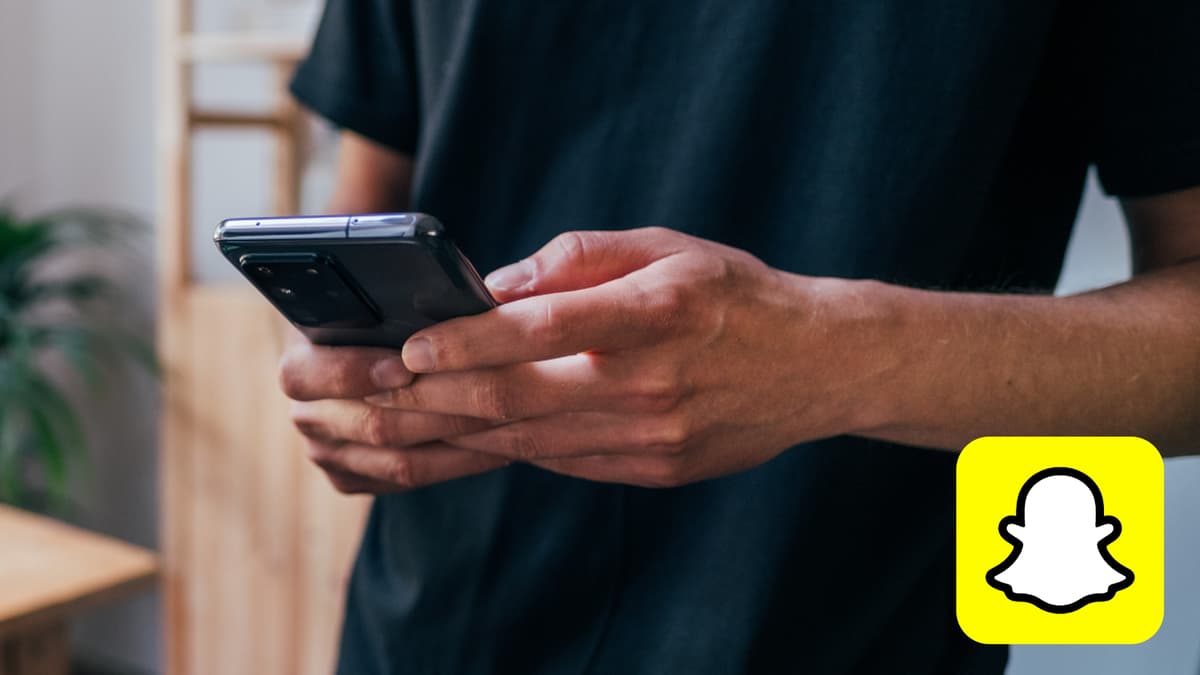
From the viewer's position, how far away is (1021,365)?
1.29ft

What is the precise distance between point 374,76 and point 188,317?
101cm

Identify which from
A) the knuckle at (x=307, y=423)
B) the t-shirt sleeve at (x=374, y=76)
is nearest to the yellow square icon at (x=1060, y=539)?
the knuckle at (x=307, y=423)

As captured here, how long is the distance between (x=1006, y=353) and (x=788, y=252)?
12cm

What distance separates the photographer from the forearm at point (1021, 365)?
1.25ft

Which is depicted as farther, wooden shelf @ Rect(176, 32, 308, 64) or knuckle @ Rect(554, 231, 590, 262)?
wooden shelf @ Rect(176, 32, 308, 64)

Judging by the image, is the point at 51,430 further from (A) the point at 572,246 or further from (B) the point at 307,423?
(A) the point at 572,246

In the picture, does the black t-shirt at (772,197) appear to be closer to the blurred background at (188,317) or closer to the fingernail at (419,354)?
the fingernail at (419,354)

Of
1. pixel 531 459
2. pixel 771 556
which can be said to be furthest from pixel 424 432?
pixel 771 556

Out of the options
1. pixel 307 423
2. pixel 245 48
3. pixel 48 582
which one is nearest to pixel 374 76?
pixel 307 423

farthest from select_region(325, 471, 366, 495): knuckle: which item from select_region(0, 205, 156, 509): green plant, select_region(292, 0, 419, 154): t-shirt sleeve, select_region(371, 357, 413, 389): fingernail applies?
select_region(0, 205, 156, 509): green plant

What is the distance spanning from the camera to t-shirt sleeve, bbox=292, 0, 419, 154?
2.03 feet

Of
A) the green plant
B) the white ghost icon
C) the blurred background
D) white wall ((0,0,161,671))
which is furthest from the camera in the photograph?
white wall ((0,0,161,671))

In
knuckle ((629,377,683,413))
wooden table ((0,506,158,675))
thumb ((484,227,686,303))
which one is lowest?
wooden table ((0,506,158,675))

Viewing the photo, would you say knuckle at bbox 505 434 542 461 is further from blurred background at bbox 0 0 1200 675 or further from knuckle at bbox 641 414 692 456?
blurred background at bbox 0 0 1200 675
